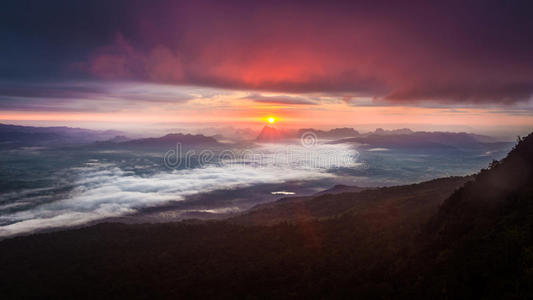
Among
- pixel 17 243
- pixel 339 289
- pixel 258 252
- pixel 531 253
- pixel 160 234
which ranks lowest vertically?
pixel 17 243

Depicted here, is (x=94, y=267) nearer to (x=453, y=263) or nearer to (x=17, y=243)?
(x=17, y=243)

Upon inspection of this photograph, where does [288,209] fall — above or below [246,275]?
below

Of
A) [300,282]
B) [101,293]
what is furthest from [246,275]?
[101,293]

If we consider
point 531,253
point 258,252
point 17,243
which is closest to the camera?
point 531,253

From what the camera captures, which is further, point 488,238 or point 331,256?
point 331,256

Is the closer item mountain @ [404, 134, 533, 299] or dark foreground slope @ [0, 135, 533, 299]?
mountain @ [404, 134, 533, 299]

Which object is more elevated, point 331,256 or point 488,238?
point 488,238

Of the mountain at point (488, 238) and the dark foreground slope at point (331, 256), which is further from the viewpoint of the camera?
the dark foreground slope at point (331, 256)

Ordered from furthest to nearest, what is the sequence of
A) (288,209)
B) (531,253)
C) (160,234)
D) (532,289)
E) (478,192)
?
(288,209) → (160,234) → (478,192) → (531,253) → (532,289)
